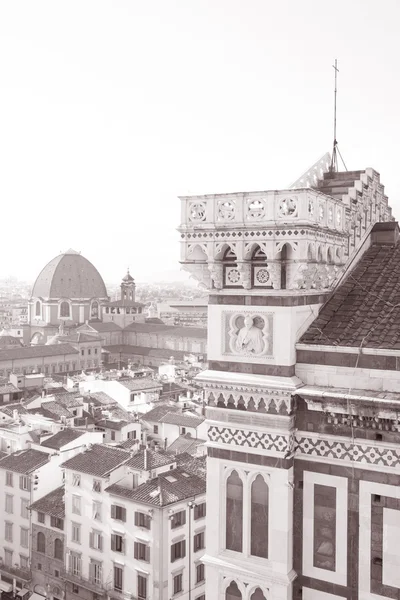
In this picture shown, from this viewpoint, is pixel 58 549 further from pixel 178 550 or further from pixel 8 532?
pixel 178 550

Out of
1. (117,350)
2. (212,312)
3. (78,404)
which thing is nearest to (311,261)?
(212,312)

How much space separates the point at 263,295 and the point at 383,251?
8.83 ft

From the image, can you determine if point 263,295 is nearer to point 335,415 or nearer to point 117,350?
point 335,415

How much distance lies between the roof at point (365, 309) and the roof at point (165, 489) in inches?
679

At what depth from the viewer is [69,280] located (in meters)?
109

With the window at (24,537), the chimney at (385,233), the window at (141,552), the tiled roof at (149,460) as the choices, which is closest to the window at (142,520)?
the window at (141,552)

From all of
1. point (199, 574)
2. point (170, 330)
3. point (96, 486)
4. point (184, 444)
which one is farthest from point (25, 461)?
point (170, 330)

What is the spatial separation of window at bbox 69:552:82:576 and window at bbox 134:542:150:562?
3.54 metres

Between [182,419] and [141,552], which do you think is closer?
[141,552]

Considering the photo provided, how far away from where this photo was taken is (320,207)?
8438 millimetres

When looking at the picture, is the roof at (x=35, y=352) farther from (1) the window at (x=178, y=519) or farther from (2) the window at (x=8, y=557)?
(1) the window at (x=178, y=519)

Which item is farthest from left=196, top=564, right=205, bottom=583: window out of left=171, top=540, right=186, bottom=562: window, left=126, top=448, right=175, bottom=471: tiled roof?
left=126, top=448, right=175, bottom=471: tiled roof

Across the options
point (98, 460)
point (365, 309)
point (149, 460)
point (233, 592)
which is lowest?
point (98, 460)

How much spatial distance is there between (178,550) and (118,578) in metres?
2.83
